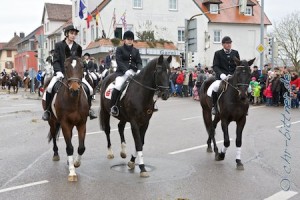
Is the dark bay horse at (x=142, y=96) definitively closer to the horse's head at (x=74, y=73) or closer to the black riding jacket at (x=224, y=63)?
the horse's head at (x=74, y=73)

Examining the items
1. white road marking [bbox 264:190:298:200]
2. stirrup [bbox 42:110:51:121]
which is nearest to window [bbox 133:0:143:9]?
stirrup [bbox 42:110:51:121]

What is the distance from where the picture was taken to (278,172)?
7945 millimetres

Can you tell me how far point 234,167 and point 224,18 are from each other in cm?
4697

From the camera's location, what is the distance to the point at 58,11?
7225 centimetres

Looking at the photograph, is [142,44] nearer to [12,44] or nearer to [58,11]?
[58,11]

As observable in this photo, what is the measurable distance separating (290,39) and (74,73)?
48.2m

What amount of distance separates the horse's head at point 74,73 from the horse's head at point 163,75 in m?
1.43

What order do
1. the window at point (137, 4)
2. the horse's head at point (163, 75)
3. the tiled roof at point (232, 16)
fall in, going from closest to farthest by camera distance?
Result: the horse's head at point (163, 75) → the window at point (137, 4) → the tiled roof at point (232, 16)

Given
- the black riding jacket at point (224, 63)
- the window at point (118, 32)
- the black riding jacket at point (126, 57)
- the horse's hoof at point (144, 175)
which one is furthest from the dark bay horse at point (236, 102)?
the window at point (118, 32)

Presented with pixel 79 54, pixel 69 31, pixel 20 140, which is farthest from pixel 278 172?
pixel 20 140

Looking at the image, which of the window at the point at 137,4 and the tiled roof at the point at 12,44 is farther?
the tiled roof at the point at 12,44

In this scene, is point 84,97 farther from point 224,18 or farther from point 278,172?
point 224,18

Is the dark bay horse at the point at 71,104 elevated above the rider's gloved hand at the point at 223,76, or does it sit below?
below

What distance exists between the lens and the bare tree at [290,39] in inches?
1986
